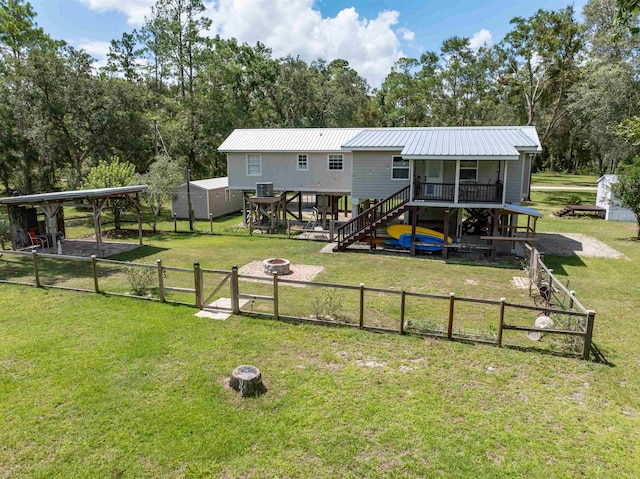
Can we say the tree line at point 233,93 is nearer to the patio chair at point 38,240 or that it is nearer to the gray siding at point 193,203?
the gray siding at point 193,203

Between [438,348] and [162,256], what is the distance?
12.6m

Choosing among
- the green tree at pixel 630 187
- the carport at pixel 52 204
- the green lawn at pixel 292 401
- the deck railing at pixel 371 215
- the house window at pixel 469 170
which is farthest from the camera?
the green tree at pixel 630 187

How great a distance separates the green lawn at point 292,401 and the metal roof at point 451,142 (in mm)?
8521

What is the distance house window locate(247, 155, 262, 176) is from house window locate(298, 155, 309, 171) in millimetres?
2535

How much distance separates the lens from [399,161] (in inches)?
795

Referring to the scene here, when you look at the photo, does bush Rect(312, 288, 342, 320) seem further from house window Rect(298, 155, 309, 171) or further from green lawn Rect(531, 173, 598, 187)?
green lawn Rect(531, 173, 598, 187)

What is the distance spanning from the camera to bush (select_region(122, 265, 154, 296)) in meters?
11.5

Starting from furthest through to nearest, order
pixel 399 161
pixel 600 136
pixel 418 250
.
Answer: pixel 600 136, pixel 399 161, pixel 418 250

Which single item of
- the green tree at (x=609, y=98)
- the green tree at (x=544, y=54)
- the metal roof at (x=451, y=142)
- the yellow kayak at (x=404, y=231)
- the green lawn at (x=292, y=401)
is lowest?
the green lawn at (x=292, y=401)

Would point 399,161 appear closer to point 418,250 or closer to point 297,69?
point 418,250

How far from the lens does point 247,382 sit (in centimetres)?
673

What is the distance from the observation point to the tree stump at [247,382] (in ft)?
22.2

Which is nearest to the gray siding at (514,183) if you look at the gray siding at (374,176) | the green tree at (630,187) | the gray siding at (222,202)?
the gray siding at (374,176)

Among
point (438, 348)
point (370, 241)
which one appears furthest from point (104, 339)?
point (370, 241)
